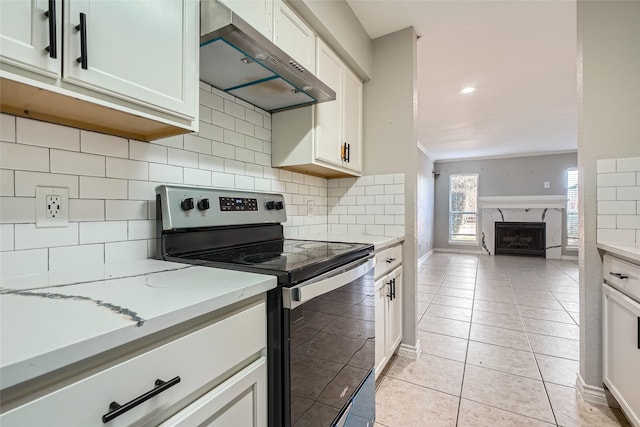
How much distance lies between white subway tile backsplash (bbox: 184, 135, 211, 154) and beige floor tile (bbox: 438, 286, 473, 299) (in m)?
3.33

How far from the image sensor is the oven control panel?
117 cm

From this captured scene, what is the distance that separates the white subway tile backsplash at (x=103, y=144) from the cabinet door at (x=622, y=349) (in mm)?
2224

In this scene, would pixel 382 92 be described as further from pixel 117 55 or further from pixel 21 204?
pixel 21 204

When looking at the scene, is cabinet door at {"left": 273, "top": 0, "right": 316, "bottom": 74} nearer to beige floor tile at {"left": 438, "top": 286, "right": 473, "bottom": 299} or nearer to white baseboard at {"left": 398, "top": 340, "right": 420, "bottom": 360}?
white baseboard at {"left": 398, "top": 340, "right": 420, "bottom": 360}

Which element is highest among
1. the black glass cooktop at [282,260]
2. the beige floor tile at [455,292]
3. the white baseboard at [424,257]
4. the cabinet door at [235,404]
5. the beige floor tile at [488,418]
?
the black glass cooktop at [282,260]

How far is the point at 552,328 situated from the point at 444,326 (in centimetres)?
95

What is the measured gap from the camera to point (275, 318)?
2.78 feet

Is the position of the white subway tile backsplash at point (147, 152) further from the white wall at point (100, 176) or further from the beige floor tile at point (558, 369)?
the beige floor tile at point (558, 369)

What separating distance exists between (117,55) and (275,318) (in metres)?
0.87

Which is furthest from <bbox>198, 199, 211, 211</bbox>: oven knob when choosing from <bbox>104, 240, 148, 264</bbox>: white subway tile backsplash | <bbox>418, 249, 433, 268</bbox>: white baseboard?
<bbox>418, 249, 433, 268</bbox>: white baseboard

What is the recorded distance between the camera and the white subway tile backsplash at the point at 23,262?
833mm

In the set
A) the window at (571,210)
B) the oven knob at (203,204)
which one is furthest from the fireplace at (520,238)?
the oven knob at (203,204)

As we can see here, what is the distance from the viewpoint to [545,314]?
2943mm

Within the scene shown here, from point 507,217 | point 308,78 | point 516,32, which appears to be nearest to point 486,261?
point 507,217
